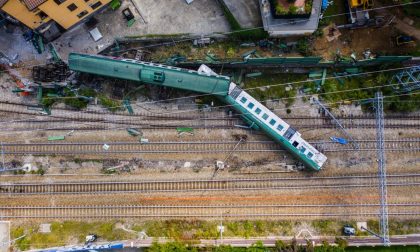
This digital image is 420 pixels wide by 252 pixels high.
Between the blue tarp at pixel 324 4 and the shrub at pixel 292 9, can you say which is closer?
the shrub at pixel 292 9

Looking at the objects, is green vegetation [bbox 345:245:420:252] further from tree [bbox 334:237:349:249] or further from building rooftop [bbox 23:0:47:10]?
building rooftop [bbox 23:0:47:10]

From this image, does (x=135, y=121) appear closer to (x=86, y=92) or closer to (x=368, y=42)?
(x=86, y=92)

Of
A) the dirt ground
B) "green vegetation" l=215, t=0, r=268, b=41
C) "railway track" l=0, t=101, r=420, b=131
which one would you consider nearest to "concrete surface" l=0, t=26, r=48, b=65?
"railway track" l=0, t=101, r=420, b=131

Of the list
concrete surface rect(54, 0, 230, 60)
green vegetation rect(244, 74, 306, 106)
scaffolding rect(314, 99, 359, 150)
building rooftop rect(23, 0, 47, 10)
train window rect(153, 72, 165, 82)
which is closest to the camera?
building rooftop rect(23, 0, 47, 10)

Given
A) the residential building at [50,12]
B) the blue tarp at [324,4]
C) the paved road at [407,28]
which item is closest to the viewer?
the residential building at [50,12]

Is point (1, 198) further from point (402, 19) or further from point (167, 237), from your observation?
point (402, 19)

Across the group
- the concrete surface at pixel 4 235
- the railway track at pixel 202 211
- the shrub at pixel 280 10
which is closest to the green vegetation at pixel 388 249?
the railway track at pixel 202 211

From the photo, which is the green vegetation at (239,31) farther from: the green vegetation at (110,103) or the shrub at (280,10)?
the green vegetation at (110,103)
